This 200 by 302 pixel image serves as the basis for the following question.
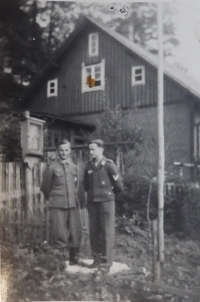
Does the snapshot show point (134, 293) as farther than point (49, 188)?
No

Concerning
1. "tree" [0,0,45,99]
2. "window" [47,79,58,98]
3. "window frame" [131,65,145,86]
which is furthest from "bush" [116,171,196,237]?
"tree" [0,0,45,99]

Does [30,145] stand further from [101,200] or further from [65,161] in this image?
[101,200]

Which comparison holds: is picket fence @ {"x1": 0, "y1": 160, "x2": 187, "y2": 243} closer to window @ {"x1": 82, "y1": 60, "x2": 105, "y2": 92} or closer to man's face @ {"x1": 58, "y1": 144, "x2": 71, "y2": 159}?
man's face @ {"x1": 58, "y1": 144, "x2": 71, "y2": 159}

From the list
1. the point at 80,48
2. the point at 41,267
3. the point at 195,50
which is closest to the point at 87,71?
the point at 80,48

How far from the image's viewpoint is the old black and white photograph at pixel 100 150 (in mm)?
1510

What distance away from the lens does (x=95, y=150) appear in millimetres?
1561

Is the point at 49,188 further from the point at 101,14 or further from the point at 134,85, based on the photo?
the point at 101,14

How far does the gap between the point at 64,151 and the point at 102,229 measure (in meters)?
0.41

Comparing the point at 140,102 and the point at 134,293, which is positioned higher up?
the point at 140,102

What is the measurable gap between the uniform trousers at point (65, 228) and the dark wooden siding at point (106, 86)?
1.57 ft

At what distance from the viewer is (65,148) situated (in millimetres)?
1572

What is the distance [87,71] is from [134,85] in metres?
0.23

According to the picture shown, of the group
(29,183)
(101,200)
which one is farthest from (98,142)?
(29,183)

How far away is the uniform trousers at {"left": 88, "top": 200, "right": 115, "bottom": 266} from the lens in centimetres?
154
